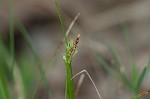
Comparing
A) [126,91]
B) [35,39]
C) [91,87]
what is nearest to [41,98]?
[91,87]

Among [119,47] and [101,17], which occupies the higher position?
[101,17]

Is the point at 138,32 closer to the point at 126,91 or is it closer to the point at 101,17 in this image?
the point at 101,17

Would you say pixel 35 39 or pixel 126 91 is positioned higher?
pixel 35 39

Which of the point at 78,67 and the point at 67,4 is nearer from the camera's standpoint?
the point at 78,67

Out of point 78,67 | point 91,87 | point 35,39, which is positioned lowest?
point 91,87

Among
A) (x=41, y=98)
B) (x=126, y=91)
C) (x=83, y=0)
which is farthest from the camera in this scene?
(x=83, y=0)

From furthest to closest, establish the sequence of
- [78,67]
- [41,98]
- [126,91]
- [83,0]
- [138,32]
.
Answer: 1. [83,0]
2. [138,32]
3. [78,67]
4. [41,98]
5. [126,91]

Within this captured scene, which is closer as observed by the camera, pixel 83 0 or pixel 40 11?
pixel 40 11

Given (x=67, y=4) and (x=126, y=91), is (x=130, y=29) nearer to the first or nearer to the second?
(x=67, y=4)

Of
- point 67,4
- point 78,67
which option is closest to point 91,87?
point 78,67
